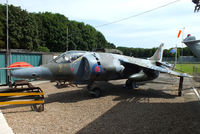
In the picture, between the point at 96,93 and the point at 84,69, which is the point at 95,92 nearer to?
the point at 96,93

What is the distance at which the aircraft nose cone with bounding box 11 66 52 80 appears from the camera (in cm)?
627

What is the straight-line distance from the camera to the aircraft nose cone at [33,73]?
247 inches

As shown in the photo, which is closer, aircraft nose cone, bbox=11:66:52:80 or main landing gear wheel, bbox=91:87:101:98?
aircraft nose cone, bbox=11:66:52:80

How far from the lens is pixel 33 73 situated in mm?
6484

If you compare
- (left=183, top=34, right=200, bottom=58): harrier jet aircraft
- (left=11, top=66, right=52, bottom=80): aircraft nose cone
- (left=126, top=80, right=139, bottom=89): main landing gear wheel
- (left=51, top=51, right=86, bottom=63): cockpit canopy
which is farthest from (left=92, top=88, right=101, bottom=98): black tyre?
(left=183, top=34, right=200, bottom=58): harrier jet aircraft

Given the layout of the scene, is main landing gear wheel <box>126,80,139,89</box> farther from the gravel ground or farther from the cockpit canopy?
the cockpit canopy

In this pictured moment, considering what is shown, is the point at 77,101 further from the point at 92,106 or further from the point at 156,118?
the point at 156,118

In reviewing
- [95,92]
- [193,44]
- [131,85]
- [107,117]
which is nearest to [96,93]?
[95,92]

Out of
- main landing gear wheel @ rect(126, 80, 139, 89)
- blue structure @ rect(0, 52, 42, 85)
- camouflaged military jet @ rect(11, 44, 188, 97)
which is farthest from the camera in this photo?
blue structure @ rect(0, 52, 42, 85)

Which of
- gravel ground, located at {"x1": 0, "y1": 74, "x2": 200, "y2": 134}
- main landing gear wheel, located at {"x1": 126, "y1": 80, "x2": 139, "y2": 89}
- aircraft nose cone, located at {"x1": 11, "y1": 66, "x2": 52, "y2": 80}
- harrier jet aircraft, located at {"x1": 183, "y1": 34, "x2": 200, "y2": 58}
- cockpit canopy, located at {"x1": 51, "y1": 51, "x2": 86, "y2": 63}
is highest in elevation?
harrier jet aircraft, located at {"x1": 183, "y1": 34, "x2": 200, "y2": 58}

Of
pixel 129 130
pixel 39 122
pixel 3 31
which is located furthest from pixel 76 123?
pixel 3 31

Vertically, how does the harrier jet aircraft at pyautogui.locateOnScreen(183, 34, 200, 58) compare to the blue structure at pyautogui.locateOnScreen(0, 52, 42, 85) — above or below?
above

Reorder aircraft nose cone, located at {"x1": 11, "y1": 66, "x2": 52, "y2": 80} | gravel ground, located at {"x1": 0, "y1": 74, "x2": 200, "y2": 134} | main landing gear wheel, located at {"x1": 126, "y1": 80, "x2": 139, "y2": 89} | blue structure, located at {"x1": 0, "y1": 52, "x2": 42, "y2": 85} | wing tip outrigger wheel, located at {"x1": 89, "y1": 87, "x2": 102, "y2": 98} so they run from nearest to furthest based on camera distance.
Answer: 1. gravel ground, located at {"x1": 0, "y1": 74, "x2": 200, "y2": 134}
2. aircraft nose cone, located at {"x1": 11, "y1": 66, "x2": 52, "y2": 80}
3. wing tip outrigger wheel, located at {"x1": 89, "y1": 87, "x2": 102, "y2": 98}
4. main landing gear wheel, located at {"x1": 126, "y1": 80, "x2": 139, "y2": 89}
5. blue structure, located at {"x1": 0, "y1": 52, "x2": 42, "y2": 85}

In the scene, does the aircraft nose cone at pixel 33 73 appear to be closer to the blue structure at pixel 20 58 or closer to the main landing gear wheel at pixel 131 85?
the main landing gear wheel at pixel 131 85
